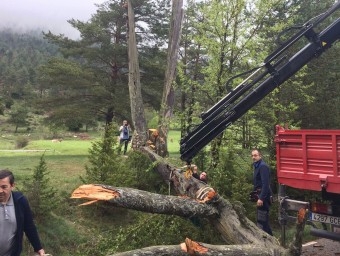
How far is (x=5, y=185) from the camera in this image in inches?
133

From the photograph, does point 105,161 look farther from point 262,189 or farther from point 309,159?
point 309,159

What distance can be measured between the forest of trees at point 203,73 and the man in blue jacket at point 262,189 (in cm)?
131

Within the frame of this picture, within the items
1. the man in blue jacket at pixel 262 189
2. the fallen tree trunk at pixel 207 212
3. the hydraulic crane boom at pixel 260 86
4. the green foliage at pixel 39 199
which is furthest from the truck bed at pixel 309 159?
the green foliage at pixel 39 199

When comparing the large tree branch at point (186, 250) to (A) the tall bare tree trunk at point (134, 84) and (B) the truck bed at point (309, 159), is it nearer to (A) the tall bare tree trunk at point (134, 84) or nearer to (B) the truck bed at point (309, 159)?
(B) the truck bed at point (309, 159)

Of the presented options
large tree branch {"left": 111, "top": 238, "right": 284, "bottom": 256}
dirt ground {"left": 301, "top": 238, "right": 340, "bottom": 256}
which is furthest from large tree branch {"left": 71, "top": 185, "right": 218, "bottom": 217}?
dirt ground {"left": 301, "top": 238, "right": 340, "bottom": 256}

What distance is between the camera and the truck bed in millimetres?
5719

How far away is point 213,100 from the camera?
10930 millimetres

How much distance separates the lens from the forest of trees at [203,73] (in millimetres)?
10531

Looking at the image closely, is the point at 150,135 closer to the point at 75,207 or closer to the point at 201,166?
the point at 201,166

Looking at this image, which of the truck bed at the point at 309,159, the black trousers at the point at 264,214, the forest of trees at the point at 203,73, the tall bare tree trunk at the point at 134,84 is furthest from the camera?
the tall bare tree trunk at the point at 134,84

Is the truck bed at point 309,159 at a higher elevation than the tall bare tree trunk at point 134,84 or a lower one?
lower

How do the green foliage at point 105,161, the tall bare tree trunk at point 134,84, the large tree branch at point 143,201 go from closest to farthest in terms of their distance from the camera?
the large tree branch at point 143,201
the green foliage at point 105,161
the tall bare tree trunk at point 134,84

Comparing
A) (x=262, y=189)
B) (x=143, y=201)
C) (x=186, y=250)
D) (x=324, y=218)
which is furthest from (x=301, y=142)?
(x=186, y=250)

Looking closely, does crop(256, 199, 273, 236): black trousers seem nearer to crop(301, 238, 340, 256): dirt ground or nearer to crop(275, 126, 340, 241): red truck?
crop(275, 126, 340, 241): red truck
